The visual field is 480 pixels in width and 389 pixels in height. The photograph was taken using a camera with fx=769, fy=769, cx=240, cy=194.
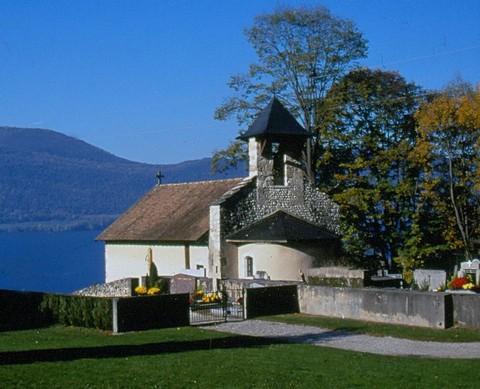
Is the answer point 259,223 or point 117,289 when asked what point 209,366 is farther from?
point 117,289

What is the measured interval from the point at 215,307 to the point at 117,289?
10.9 metres

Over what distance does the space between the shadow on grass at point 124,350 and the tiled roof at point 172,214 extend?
18.9 meters

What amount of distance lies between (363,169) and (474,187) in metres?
6.58

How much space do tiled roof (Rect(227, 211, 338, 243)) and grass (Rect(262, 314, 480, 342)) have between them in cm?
862

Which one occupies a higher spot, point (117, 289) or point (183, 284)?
point (183, 284)

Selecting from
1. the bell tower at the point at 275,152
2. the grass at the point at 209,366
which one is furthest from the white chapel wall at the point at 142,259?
the grass at the point at 209,366

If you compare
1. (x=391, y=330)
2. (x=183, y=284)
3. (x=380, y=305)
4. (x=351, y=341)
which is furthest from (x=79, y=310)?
(x=391, y=330)

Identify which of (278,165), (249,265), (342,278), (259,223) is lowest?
(342,278)

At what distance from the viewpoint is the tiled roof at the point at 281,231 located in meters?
36.3

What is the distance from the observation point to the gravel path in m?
20.1

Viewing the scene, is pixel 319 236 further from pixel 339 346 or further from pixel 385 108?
pixel 339 346

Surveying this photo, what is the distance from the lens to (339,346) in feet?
70.2

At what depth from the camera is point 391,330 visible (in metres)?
24.1

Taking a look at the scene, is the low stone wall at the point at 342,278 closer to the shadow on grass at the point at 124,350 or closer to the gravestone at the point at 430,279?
the gravestone at the point at 430,279
